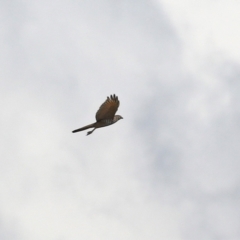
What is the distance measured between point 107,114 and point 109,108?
31.8 inches

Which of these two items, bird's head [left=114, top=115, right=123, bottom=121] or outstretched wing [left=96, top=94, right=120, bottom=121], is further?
bird's head [left=114, top=115, right=123, bottom=121]

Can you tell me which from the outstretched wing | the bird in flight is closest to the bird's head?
the bird in flight

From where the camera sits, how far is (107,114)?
8512 cm

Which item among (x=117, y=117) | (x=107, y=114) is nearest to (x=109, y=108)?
(x=107, y=114)

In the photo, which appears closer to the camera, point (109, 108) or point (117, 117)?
point (109, 108)

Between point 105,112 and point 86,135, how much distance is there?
248 centimetres

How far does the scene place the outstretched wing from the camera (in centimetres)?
8431

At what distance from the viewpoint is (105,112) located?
84875 millimetres

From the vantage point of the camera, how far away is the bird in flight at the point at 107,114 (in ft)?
277

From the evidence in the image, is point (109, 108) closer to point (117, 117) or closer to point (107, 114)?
point (107, 114)

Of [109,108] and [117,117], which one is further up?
[117,117]

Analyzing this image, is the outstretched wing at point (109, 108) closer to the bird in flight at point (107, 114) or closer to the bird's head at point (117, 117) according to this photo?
the bird in flight at point (107, 114)

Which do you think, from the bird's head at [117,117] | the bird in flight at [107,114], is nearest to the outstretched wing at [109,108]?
the bird in flight at [107,114]

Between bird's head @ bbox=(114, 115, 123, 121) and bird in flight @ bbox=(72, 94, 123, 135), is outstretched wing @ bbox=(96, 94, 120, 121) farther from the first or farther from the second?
bird's head @ bbox=(114, 115, 123, 121)
